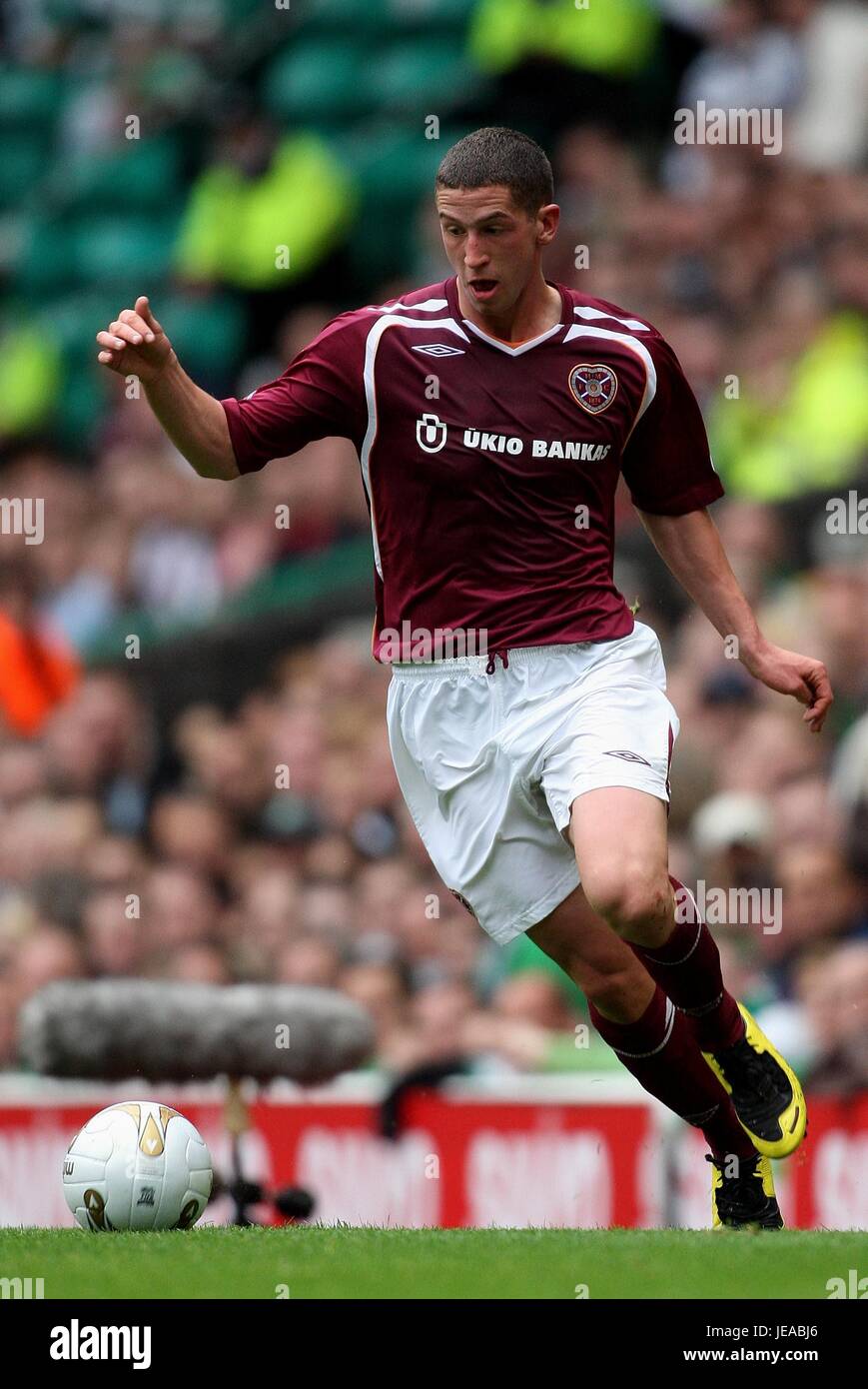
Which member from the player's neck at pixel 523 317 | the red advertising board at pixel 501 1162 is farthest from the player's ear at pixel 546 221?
the red advertising board at pixel 501 1162

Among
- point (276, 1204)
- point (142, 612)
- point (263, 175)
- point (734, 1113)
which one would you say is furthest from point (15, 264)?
point (734, 1113)

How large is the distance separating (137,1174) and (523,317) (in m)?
2.40

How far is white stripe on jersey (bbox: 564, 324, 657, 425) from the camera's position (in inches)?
225

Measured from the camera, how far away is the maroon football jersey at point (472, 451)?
5.57 m

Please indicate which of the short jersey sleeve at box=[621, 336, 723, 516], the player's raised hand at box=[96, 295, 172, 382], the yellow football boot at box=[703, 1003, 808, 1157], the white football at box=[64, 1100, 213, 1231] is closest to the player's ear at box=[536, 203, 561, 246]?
the short jersey sleeve at box=[621, 336, 723, 516]

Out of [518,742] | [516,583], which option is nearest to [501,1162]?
[518,742]

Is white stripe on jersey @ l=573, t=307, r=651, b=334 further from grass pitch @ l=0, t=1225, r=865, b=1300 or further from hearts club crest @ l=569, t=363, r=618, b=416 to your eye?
grass pitch @ l=0, t=1225, r=865, b=1300

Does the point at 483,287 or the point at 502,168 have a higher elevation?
the point at 502,168

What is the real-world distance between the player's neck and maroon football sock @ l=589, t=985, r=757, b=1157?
169cm

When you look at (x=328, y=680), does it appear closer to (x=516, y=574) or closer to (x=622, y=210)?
(x=622, y=210)

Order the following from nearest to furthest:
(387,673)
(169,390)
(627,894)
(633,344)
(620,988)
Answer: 1. (627,894)
2. (169,390)
3. (620,988)
4. (633,344)
5. (387,673)

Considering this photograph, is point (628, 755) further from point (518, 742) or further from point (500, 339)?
point (500, 339)

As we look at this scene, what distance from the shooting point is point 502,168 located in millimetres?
5418

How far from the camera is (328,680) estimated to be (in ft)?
35.7
